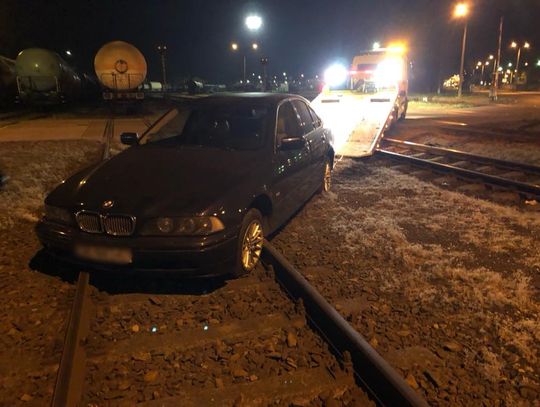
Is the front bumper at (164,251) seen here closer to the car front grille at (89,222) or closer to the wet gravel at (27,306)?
the car front grille at (89,222)

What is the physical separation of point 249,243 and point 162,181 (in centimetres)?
96

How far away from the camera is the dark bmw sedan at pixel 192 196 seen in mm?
3619

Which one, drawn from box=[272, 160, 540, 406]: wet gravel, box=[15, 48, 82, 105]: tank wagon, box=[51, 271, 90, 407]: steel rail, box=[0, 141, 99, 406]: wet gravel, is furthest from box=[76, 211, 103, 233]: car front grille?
box=[15, 48, 82, 105]: tank wagon

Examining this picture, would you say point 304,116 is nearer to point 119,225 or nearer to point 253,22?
point 119,225

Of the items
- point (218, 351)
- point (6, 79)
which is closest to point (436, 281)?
point (218, 351)

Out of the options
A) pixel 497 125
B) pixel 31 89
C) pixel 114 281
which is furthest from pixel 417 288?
pixel 31 89

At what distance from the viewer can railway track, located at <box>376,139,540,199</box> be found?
7.62 m

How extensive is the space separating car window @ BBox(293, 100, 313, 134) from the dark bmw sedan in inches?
12.4

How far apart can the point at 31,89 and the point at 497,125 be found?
70.6ft

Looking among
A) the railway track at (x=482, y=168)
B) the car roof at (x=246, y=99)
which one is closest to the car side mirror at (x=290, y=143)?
the car roof at (x=246, y=99)

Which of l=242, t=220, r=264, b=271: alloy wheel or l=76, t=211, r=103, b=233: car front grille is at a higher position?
l=76, t=211, r=103, b=233: car front grille

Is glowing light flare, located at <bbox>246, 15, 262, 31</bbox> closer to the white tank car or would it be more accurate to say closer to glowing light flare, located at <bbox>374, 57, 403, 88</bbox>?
the white tank car

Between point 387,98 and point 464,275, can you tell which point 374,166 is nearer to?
point 387,98

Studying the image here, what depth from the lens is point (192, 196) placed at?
3.81m
